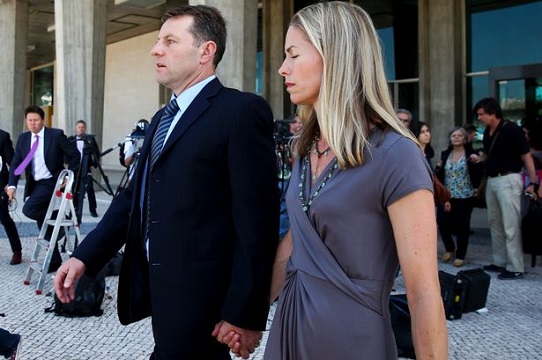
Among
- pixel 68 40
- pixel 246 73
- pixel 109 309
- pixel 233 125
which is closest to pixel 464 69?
pixel 246 73

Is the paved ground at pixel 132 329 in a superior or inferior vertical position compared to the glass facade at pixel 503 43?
inferior

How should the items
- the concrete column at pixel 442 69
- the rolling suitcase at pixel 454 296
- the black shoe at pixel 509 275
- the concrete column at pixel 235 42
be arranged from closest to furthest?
the rolling suitcase at pixel 454 296 → the black shoe at pixel 509 275 → the concrete column at pixel 235 42 → the concrete column at pixel 442 69

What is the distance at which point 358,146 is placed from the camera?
1601 millimetres

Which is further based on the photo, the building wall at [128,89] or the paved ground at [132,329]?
the building wall at [128,89]

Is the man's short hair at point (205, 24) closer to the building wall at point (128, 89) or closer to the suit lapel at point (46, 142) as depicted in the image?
the suit lapel at point (46, 142)

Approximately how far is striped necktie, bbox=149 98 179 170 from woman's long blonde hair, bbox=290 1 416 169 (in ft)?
2.78

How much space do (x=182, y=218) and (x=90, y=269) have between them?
0.56 metres

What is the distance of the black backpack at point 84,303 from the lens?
576 cm

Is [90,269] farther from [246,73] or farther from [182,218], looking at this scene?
[246,73]

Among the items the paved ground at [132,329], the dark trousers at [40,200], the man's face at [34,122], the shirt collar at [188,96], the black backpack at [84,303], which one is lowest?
the paved ground at [132,329]

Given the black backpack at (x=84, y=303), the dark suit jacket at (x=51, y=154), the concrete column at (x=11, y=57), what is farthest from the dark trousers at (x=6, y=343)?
the concrete column at (x=11, y=57)

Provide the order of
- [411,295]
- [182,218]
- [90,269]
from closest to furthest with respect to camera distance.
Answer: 1. [411,295]
2. [182,218]
3. [90,269]

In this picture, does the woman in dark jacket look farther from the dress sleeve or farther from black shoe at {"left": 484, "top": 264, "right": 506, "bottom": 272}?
the dress sleeve

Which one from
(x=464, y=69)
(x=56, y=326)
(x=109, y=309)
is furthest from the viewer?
(x=464, y=69)
